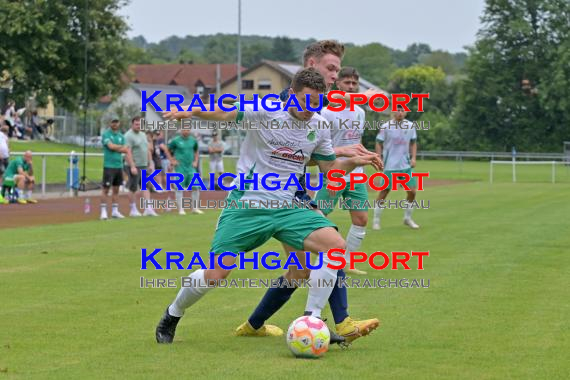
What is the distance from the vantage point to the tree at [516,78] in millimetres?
82625

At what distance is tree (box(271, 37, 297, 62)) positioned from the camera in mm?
171000

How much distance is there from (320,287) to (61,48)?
53.2m

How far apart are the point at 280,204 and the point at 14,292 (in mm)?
4147

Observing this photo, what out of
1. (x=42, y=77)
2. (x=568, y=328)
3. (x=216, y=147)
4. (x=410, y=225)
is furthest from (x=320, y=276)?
(x=42, y=77)

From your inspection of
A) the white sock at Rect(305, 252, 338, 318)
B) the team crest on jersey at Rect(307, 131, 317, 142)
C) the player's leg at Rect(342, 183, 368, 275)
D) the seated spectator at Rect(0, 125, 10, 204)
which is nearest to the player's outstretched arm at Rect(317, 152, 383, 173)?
the team crest on jersey at Rect(307, 131, 317, 142)

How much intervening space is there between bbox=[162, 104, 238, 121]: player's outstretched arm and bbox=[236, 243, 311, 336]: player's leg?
1190 millimetres

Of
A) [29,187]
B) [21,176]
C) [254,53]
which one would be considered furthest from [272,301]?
[254,53]

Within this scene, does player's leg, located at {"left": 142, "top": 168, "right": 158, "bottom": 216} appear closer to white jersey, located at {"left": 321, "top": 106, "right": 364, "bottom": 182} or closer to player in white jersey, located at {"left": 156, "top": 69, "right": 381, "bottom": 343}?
white jersey, located at {"left": 321, "top": 106, "right": 364, "bottom": 182}

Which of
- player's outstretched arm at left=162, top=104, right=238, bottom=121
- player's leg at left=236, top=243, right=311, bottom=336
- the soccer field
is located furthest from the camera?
player's leg at left=236, top=243, right=311, bottom=336

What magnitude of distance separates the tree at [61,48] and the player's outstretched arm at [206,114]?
50.5 meters

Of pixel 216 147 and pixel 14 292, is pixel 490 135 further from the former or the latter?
pixel 14 292

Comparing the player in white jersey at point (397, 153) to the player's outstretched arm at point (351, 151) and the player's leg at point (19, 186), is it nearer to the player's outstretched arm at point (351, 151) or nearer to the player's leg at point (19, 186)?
the player's outstretched arm at point (351, 151)

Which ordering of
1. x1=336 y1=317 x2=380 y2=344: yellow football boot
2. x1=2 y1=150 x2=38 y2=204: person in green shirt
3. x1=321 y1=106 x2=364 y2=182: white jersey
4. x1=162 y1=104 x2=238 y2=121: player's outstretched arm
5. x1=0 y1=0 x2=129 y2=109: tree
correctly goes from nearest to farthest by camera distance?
x1=162 y1=104 x2=238 y2=121: player's outstretched arm < x1=336 y1=317 x2=380 y2=344: yellow football boot < x1=321 y1=106 x2=364 y2=182: white jersey < x1=2 y1=150 x2=38 y2=204: person in green shirt < x1=0 y1=0 x2=129 y2=109: tree

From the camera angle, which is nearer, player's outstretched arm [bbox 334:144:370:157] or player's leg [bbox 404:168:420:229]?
player's outstretched arm [bbox 334:144:370:157]
